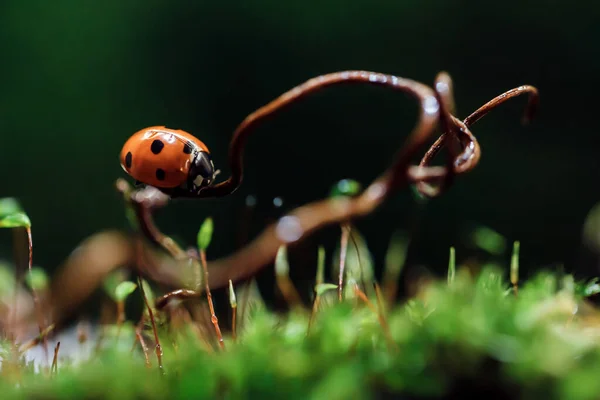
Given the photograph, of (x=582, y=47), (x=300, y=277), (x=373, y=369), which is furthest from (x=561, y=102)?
(x=373, y=369)

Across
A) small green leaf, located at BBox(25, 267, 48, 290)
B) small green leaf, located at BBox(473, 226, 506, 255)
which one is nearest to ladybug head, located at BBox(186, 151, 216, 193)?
small green leaf, located at BBox(25, 267, 48, 290)

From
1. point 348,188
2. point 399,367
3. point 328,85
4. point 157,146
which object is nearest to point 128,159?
point 157,146

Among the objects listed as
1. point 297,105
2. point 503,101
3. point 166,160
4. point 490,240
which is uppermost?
point 503,101

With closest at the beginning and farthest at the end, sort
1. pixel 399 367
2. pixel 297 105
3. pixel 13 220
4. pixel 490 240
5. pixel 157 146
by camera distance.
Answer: pixel 399 367 → pixel 13 220 → pixel 490 240 → pixel 157 146 → pixel 297 105

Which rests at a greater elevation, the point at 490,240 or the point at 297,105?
the point at 490,240

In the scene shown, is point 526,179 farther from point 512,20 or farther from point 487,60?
point 512,20

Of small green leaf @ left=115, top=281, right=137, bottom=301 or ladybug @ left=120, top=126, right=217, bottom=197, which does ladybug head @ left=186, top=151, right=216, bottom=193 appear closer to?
ladybug @ left=120, top=126, right=217, bottom=197

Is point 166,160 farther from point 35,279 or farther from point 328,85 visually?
point 328,85

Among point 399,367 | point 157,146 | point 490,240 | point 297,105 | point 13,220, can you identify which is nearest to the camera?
point 399,367
